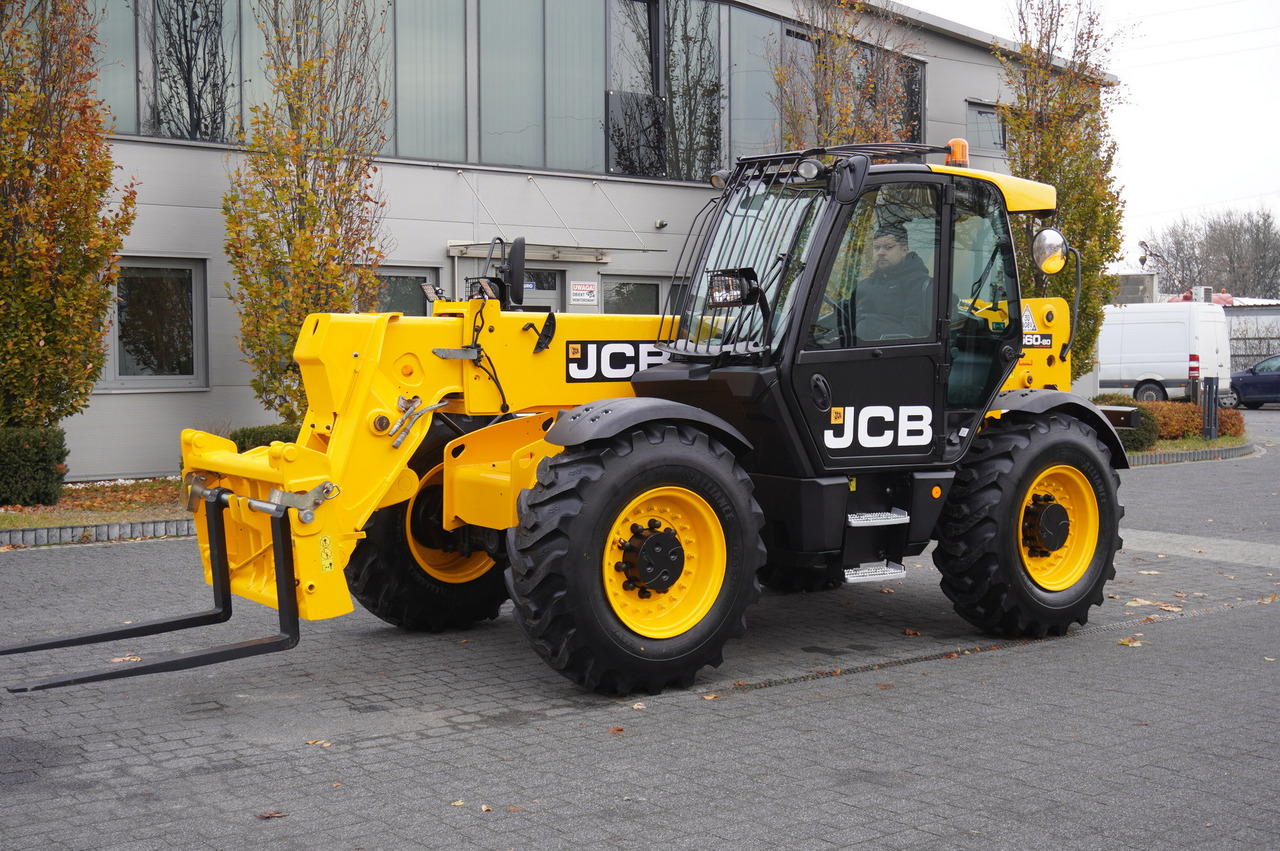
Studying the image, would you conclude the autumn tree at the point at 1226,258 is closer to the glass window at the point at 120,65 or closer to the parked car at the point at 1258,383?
the parked car at the point at 1258,383

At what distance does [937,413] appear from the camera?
7.51m

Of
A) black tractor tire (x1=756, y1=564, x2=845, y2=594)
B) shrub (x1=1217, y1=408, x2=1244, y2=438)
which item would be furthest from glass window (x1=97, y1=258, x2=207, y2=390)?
shrub (x1=1217, y1=408, x2=1244, y2=438)

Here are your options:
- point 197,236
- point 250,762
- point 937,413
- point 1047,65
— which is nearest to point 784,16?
point 1047,65

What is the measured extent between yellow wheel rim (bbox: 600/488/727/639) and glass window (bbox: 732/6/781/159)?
1635 cm

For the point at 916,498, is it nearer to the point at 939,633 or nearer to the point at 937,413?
the point at 937,413

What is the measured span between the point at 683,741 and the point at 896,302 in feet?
9.93

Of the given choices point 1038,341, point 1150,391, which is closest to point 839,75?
point 1150,391

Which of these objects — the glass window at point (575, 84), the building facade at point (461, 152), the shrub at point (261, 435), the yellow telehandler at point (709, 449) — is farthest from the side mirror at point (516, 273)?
the glass window at point (575, 84)

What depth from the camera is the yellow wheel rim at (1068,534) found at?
794cm

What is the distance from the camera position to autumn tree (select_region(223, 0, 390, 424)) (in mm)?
15219

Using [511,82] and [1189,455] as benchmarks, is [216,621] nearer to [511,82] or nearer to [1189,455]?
[511,82]

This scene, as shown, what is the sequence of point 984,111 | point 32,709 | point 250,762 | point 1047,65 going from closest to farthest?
point 250,762, point 32,709, point 1047,65, point 984,111

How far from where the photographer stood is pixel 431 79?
62.1ft

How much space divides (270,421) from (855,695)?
12511mm
